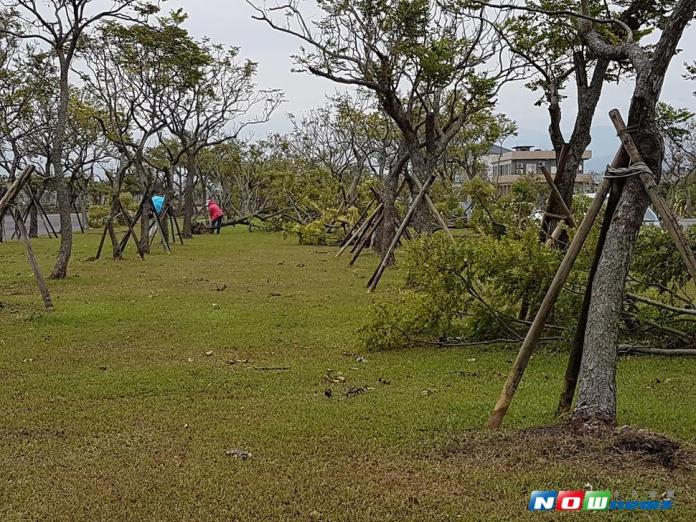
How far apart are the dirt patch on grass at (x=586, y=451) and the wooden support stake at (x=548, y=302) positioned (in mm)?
232

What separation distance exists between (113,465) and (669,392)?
13.5ft

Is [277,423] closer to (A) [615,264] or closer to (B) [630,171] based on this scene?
(A) [615,264]

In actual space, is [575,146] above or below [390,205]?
above

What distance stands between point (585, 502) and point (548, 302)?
1.25 m

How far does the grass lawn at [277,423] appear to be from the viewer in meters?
3.58

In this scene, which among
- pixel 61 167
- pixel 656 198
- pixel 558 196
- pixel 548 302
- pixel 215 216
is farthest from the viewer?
pixel 215 216

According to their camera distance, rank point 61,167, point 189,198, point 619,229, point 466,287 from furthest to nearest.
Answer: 1. point 189,198
2. point 61,167
3. point 466,287
4. point 619,229

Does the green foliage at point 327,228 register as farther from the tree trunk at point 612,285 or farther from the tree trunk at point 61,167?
the tree trunk at point 612,285

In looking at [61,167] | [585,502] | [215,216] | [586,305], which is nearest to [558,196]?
[586,305]

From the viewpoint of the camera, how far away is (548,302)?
4.38 m

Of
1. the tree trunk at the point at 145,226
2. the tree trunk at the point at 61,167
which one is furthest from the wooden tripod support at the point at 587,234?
the tree trunk at the point at 145,226

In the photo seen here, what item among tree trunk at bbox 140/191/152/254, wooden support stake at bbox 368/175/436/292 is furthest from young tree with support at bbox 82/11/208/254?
wooden support stake at bbox 368/175/436/292

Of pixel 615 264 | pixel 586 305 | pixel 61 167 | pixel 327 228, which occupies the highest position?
pixel 61 167

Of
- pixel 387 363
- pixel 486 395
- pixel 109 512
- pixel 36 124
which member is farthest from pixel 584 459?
pixel 36 124
